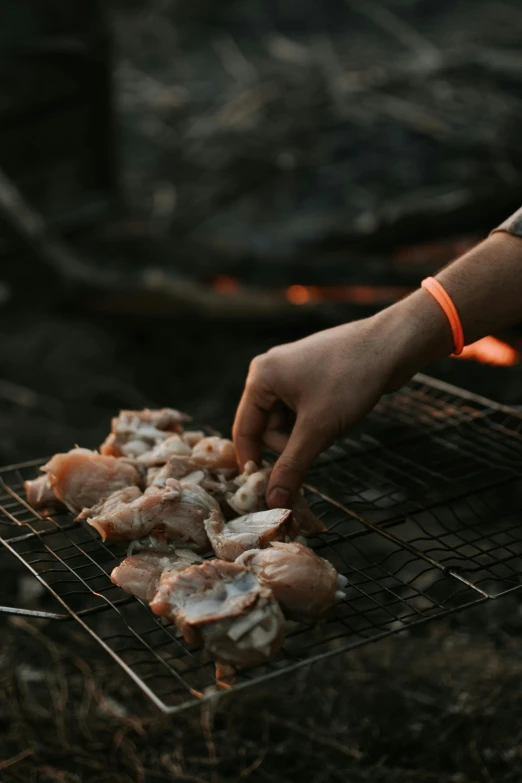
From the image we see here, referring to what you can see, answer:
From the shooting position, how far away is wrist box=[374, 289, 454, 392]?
310cm

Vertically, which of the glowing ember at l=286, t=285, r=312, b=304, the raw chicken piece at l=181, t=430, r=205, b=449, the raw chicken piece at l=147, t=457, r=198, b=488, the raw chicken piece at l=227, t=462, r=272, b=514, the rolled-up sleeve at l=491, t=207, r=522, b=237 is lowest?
the glowing ember at l=286, t=285, r=312, b=304

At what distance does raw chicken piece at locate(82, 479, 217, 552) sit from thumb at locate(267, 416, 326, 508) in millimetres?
203

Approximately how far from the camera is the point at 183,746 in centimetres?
411

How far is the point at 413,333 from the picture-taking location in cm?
310

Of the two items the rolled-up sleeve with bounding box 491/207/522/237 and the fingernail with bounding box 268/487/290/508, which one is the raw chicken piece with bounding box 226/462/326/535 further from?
the rolled-up sleeve with bounding box 491/207/522/237

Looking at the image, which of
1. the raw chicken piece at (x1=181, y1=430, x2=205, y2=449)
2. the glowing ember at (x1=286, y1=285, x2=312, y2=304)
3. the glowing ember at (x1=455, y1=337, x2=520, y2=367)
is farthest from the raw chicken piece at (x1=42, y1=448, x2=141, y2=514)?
the glowing ember at (x1=286, y1=285, x2=312, y2=304)

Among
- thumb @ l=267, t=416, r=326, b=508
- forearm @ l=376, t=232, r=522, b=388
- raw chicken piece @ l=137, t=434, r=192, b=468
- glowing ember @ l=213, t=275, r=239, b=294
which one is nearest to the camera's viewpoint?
thumb @ l=267, t=416, r=326, b=508

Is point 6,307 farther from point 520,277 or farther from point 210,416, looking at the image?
point 520,277

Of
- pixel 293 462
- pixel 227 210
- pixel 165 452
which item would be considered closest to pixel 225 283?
pixel 227 210

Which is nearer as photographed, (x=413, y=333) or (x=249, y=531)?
(x=249, y=531)

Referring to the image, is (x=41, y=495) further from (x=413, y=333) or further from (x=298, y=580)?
(x=413, y=333)

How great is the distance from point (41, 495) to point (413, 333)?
1.40 m

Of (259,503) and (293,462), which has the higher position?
(293,462)

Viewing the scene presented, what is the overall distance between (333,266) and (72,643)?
3.05 meters
